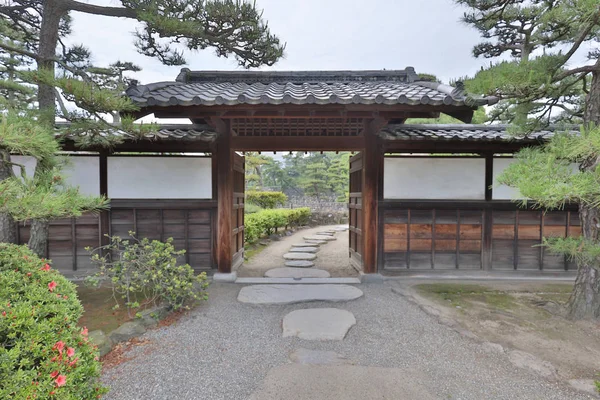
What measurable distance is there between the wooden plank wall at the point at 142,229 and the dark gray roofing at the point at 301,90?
1.94 m

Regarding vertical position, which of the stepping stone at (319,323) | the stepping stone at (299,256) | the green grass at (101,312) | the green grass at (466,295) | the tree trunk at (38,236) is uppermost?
the tree trunk at (38,236)

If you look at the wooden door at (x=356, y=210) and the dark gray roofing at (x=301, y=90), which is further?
the wooden door at (x=356, y=210)

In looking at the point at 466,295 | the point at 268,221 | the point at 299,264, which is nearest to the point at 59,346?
the point at 466,295

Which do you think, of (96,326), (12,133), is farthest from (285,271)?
(12,133)

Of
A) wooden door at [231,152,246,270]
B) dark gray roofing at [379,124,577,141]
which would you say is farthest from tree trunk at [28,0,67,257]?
dark gray roofing at [379,124,577,141]

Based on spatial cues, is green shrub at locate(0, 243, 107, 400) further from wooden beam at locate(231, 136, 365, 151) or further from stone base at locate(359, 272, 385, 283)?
stone base at locate(359, 272, 385, 283)

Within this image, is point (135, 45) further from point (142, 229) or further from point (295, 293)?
point (295, 293)

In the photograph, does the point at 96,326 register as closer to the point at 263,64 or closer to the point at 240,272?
the point at 240,272

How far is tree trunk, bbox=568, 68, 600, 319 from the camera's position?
3.39 metres

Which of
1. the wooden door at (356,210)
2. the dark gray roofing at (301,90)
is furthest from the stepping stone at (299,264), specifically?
the dark gray roofing at (301,90)

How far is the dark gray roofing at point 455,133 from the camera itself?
16.4 ft

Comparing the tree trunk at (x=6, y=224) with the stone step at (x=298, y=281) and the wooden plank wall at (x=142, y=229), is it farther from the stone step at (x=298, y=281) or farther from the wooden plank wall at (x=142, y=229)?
the stone step at (x=298, y=281)

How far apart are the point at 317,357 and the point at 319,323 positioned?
75 centimetres

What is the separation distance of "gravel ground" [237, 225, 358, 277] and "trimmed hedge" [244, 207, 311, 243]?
60 cm
